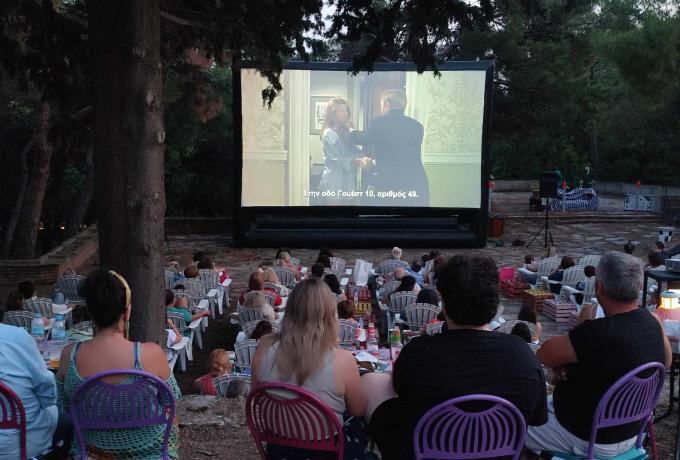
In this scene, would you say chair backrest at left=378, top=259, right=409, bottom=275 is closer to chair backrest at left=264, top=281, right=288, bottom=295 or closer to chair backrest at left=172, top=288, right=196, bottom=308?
chair backrest at left=264, top=281, right=288, bottom=295

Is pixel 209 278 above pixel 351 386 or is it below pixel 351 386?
below

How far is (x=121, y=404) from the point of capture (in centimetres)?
279

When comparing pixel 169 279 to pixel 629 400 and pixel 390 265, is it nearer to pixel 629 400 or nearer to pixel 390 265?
pixel 390 265

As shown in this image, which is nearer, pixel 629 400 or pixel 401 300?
pixel 629 400

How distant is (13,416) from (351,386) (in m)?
1.34

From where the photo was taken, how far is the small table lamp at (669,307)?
14.3 feet

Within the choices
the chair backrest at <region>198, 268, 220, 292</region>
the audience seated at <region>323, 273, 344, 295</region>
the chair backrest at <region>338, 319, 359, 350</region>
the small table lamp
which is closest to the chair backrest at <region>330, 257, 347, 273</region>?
the chair backrest at <region>198, 268, 220, 292</region>

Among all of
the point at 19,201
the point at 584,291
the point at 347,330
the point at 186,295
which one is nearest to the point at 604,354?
the point at 347,330

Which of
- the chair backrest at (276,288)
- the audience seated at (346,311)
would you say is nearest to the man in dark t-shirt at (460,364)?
the audience seated at (346,311)

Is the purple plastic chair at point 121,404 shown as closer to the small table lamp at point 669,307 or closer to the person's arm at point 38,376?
the person's arm at point 38,376

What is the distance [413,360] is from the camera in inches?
97.0

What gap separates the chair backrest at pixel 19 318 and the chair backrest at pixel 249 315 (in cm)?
214

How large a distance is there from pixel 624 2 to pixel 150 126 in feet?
73.2

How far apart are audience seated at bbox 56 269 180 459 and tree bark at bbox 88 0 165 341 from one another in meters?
1.94
